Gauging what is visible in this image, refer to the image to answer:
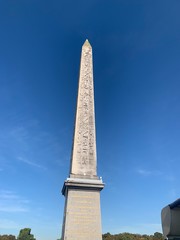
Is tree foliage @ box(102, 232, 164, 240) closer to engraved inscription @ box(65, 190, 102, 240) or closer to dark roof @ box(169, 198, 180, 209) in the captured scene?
engraved inscription @ box(65, 190, 102, 240)

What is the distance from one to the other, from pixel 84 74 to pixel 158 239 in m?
65.8

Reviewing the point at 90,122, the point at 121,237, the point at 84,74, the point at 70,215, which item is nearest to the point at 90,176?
the point at 70,215

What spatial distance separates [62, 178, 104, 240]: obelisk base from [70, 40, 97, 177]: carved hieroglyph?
0.80 m

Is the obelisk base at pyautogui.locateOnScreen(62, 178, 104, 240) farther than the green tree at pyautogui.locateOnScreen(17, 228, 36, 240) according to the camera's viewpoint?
No

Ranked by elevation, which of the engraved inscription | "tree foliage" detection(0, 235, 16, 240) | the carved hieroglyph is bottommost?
the engraved inscription

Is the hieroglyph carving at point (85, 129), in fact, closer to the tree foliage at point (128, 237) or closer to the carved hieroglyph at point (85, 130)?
the carved hieroglyph at point (85, 130)

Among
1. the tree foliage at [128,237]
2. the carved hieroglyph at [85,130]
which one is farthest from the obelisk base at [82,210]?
the tree foliage at [128,237]

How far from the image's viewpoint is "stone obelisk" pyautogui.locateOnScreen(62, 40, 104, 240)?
35.6 ft

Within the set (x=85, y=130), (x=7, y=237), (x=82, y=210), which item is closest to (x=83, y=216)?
(x=82, y=210)

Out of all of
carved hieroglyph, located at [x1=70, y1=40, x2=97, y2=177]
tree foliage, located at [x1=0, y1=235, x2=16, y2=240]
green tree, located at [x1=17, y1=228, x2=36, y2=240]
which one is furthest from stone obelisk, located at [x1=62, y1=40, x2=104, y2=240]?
tree foliage, located at [x1=0, y1=235, x2=16, y2=240]

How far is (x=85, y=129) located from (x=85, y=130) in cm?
6

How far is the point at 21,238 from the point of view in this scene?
226 ft

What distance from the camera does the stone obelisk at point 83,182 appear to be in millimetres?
10859

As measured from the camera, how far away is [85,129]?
1389 centimetres
